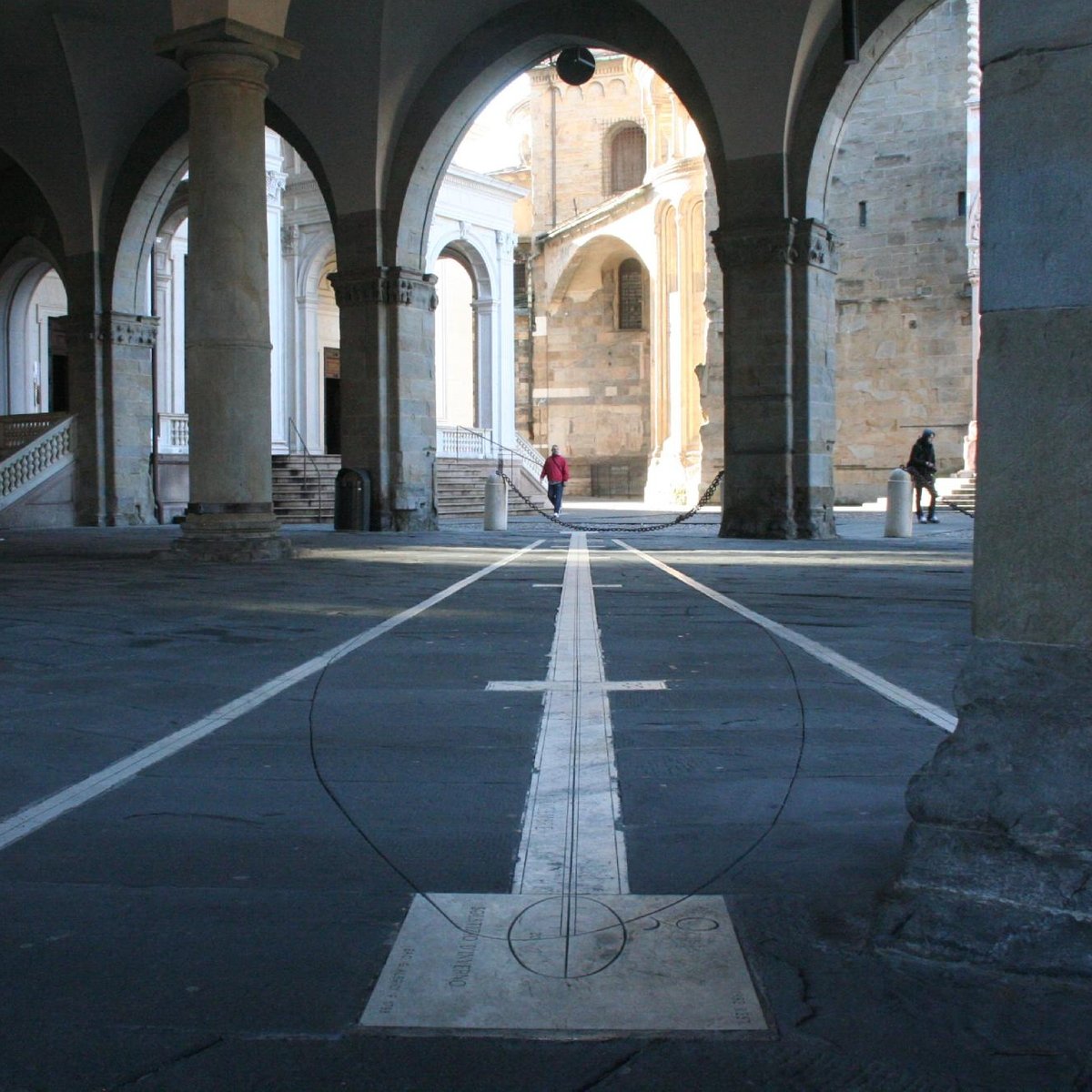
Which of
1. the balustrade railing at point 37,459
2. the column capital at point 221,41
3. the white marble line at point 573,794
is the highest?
the column capital at point 221,41

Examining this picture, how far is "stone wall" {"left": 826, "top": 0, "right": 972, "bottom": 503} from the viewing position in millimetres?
28344

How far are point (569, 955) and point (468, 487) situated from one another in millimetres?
27369

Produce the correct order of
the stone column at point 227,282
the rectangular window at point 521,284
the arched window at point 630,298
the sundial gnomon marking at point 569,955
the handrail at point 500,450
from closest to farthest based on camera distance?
the sundial gnomon marking at point 569,955 → the stone column at point 227,282 → the handrail at point 500,450 → the arched window at point 630,298 → the rectangular window at point 521,284

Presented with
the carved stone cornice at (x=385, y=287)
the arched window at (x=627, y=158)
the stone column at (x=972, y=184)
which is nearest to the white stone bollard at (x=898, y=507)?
the carved stone cornice at (x=385, y=287)

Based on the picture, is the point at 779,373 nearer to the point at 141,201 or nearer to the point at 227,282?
the point at 227,282

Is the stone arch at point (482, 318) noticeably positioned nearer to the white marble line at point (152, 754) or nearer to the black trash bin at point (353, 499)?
the black trash bin at point (353, 499)

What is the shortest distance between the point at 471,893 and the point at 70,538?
695 inches

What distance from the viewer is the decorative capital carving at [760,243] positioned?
16250 mm

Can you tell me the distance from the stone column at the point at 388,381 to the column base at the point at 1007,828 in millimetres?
17924

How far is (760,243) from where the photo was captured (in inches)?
645

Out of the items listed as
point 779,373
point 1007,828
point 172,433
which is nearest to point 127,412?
point 172,433

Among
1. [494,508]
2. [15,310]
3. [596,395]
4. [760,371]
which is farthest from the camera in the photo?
[596,395]

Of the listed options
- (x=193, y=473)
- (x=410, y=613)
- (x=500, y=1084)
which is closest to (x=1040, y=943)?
(x=500, y=1084)

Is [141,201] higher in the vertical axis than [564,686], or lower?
higher
